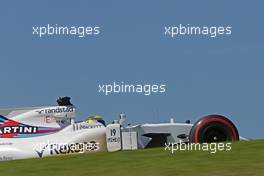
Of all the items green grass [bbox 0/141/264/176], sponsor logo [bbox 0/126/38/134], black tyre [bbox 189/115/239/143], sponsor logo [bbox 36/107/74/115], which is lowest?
green grass [bbox 0/141/264/176]

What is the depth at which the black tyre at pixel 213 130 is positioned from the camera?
10000mm

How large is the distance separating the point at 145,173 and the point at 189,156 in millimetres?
1083

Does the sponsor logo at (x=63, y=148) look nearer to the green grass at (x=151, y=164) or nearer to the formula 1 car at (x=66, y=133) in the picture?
the formula 1 car at (x=66, y=133)

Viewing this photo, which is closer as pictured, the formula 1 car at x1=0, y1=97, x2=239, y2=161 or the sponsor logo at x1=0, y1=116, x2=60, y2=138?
the formula 1 car at x1=0, y1=97, x2=239, y2=161

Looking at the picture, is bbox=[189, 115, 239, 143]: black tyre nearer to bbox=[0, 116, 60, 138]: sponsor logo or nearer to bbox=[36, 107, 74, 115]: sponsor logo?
bbox=[0, 116, 60, 138]: sponsor logo

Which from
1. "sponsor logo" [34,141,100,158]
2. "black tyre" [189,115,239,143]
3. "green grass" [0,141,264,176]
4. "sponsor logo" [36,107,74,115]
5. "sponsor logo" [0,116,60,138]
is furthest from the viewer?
"sponsor logo" [36,107,74,115]

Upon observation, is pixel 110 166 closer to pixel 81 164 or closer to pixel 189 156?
pixel 81 164

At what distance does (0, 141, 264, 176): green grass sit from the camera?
21.9 feet

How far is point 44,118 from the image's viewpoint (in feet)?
47.8

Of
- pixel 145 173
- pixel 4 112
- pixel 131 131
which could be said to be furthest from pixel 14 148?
pixel 145 173

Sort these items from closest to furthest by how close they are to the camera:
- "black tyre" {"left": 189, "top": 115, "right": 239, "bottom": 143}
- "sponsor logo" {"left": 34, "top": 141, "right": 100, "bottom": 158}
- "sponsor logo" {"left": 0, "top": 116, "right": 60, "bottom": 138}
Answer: "black tyre" {"left": 189, "top": 115, "right": 239, "bottom": 143}, "sponsor logo" {"left": 34, "top": 141, "right": 100, "bottom": 158}, "sponsor logo" {"left": 0, "top": 116, "right": 60, "bottom": 138}

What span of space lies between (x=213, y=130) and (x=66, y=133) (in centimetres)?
472

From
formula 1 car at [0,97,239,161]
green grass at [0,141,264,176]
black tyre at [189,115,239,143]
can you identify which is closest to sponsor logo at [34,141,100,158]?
formula 1 car at [0,97,239,161]

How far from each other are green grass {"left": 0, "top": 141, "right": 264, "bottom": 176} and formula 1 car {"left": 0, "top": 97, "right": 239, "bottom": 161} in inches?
178
